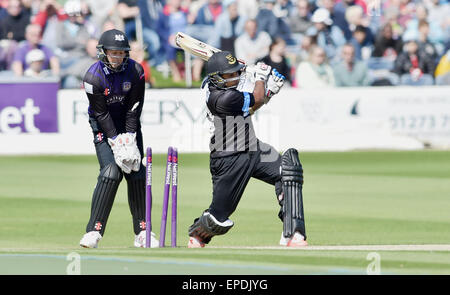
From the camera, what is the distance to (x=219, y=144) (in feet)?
32.6

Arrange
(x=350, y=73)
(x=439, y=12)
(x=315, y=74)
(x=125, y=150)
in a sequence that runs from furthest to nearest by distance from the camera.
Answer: (x=439, y=12) → (x=350, y=73) → (x=315, y=74) → (x=125, y=150)

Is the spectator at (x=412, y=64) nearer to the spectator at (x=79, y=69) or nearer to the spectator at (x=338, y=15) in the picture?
the spectator at (x=338, y=15)

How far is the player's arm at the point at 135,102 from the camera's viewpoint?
10.1m

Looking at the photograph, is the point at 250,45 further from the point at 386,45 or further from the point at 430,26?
the point at 430,26

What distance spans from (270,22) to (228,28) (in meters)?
1.03

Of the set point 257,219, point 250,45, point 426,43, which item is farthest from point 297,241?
point 426,43

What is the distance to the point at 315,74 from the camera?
20.8m

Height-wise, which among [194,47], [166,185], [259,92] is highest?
→ [194,47]

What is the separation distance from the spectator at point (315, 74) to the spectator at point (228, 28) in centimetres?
161

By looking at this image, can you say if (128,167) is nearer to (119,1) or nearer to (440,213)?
(440,213)

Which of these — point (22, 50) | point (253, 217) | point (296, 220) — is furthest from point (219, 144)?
point (22, 50)

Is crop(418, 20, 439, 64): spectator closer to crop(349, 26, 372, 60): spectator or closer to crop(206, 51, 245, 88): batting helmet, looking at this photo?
crop(349, 26, 372, 60): spectator

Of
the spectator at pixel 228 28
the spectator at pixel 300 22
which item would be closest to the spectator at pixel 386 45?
the spectator at pixel 300 22

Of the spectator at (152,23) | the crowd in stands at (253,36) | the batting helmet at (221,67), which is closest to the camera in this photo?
the batting helmet at (221,67)
